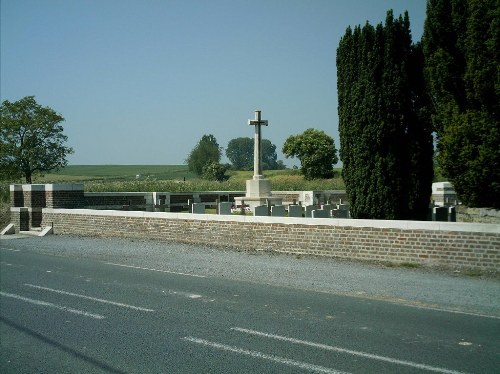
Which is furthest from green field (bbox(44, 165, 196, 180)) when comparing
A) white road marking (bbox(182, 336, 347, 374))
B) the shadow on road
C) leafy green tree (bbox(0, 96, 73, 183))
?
white road marking (bbox(182, 336, 347, 374))

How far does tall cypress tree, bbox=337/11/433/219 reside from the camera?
13477 mm

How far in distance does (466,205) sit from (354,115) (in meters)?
3.71

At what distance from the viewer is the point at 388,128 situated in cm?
1350

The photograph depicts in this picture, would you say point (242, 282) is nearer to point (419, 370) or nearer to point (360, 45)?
point (419, 370)

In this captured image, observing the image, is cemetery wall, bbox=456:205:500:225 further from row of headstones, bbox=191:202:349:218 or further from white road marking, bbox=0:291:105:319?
white road marking, bbox=0:291:105:319

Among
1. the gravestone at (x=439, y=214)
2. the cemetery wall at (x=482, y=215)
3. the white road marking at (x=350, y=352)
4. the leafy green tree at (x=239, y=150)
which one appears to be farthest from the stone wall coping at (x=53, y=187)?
the leafy green tree at (x=239, y=150)

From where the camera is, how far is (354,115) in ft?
45.7

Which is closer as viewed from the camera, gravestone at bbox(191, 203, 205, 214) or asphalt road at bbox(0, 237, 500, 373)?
asphalt road at bbox(0, 237, 500, 373)

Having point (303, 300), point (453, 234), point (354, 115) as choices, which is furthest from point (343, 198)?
point (303, 300)

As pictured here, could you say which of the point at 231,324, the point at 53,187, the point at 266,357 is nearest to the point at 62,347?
the point at 231,324

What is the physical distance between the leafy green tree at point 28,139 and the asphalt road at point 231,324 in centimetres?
2249

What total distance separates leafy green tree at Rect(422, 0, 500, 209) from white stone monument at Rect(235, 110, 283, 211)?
1363 centimetres

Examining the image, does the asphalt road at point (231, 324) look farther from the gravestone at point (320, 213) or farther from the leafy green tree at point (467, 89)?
the gravestone at point (320, 213)

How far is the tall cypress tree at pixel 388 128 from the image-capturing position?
44.2ft
